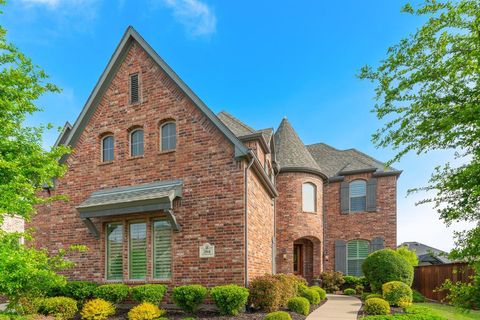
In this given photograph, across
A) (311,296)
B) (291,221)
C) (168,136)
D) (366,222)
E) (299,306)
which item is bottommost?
(311,296)

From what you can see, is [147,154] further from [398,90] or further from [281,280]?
[398,90]

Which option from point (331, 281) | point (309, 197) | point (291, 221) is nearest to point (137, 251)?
point (291, 221)

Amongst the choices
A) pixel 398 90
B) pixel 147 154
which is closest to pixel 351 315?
pixel 398 90

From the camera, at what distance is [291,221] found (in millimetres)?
20922

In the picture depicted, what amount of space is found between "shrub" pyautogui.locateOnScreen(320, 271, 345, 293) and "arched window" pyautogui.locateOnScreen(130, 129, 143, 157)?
1288 cm

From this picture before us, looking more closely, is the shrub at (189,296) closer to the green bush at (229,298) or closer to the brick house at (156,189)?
the green bush at (229,298)

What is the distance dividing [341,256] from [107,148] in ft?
49.6

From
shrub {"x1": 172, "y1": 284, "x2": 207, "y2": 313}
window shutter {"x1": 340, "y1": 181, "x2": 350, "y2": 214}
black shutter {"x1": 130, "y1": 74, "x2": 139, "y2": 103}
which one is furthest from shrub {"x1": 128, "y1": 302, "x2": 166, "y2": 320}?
window shutter {"x1": 340, "y1": 181, "x2": 350, "y2": 214}

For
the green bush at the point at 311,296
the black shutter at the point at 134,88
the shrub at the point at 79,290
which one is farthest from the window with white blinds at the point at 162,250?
the green bush at the point at 311,296

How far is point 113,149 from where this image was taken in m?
15.0

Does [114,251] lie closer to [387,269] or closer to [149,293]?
[149,293]

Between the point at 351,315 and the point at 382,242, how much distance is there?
11.2 meters

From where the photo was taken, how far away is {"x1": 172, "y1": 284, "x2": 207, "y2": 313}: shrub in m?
11.5

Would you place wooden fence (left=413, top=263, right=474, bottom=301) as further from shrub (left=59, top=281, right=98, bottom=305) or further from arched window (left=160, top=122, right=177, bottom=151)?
shrub (left=59, top=281, right=98, bottom=305)
